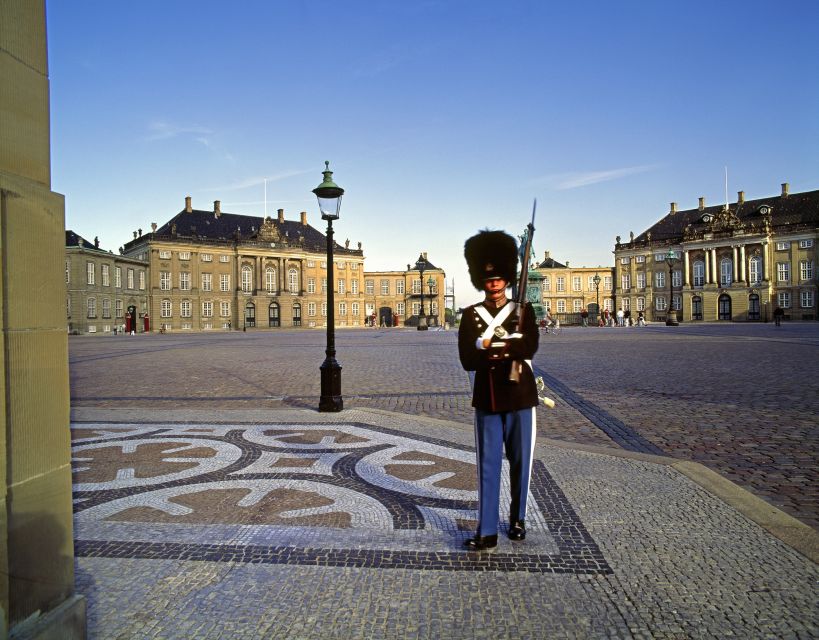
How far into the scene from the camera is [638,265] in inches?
3187

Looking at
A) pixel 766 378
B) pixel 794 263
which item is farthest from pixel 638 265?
pixel 766 378

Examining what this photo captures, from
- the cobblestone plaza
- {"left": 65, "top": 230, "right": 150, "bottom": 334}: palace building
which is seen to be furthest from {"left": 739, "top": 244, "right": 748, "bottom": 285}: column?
the cobblestone plaza

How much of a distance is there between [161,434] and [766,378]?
468 inches

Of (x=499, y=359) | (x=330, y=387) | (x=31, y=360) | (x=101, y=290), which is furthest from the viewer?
(x=101, y=290)

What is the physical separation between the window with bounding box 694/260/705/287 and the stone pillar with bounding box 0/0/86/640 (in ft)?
276

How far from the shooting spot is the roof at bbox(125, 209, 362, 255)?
70.6m

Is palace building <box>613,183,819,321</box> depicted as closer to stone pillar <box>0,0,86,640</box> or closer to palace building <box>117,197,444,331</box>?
palace building <box>117,197,444,331</box>

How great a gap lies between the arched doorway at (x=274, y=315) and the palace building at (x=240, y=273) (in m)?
0.11

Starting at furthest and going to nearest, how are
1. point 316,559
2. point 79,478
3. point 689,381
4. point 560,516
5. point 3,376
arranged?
1. point 689,381
2. point 79,478
3. point 560,516
4. point 316,559
5. point 3,376

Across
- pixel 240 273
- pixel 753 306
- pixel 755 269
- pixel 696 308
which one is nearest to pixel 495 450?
pixel 240 273

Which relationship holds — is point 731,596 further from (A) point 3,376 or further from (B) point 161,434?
(B) point 161,434

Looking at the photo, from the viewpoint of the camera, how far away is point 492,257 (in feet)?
11.9

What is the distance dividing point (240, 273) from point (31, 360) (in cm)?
7568

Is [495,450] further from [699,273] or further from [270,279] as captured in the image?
[699,273]
